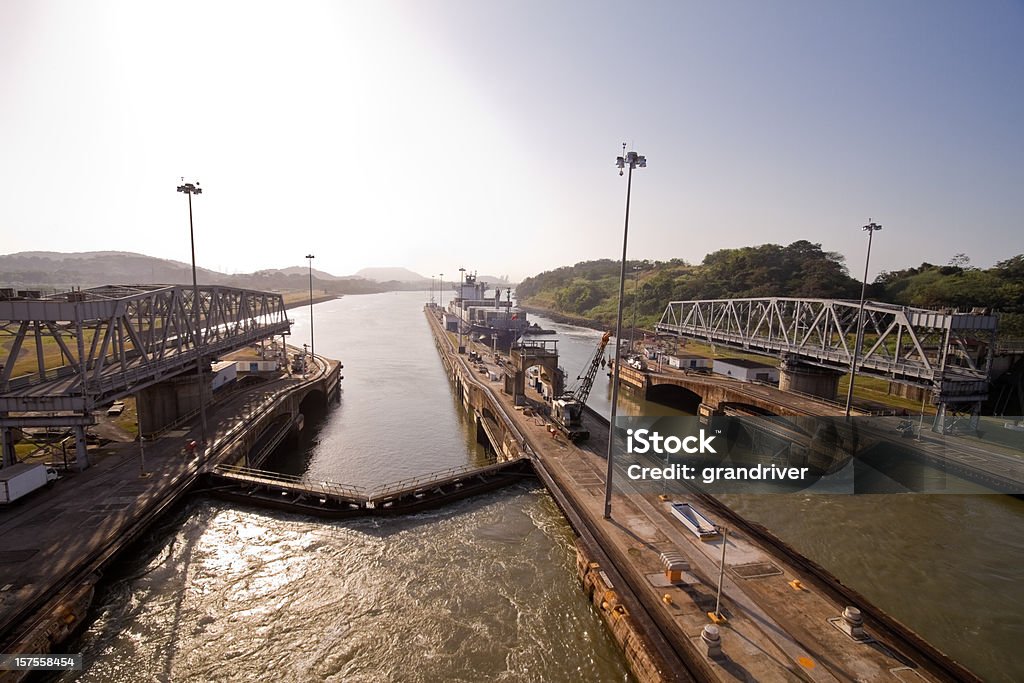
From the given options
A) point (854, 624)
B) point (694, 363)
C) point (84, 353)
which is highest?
point (84, 353)

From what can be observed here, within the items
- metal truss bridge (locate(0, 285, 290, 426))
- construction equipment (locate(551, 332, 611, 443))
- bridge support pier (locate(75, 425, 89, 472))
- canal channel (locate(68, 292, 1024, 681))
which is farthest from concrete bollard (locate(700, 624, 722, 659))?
bridge support pier (locate(75, 425, 89, 472))

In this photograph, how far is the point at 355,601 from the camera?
20.3m

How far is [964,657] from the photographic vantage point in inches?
720

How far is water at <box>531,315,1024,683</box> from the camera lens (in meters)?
19.7

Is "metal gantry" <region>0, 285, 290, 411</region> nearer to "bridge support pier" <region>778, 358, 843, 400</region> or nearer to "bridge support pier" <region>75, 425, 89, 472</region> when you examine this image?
"bridge support pier" <region>75, 425, 89, 472</region>

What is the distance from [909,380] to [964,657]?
1264 inches

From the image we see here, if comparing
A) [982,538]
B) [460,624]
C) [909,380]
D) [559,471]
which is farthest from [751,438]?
[460,624]

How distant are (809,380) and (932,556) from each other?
101 feet

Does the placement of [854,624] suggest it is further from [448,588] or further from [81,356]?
[81,356]

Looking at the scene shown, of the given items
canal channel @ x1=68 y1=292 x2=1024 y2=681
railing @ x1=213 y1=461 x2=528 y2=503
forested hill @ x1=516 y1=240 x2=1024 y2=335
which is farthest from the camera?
forested hill @ x1=516 y1=240 x2=1024 y2=335

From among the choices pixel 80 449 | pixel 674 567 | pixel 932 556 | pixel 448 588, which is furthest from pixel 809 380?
pixel 80 449

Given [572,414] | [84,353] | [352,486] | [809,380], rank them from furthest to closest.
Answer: [809,380]
[572,414]
[352,486]
[84,353]

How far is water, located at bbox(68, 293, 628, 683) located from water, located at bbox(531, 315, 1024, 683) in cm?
1400

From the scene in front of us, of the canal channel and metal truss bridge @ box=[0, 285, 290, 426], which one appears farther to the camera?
metal truss bridge @ box=[0, 285, 290, 426]
